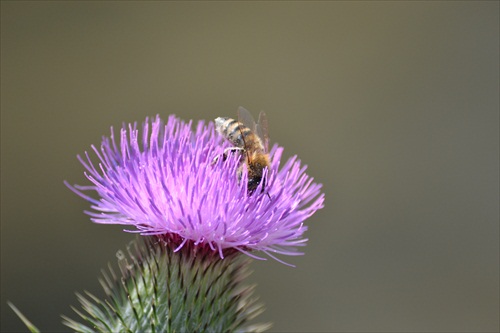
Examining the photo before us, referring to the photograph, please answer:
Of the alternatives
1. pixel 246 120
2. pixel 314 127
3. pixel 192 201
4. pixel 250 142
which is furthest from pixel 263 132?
pixel 314 127

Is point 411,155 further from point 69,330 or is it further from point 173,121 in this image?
point 173,121

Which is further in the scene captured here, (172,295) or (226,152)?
(226,152)

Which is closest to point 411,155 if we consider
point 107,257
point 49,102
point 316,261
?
point 316,261

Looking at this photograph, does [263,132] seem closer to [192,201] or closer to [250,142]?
[250,142]

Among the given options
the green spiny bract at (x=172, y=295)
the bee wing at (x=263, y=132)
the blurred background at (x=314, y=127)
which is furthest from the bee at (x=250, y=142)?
the blurred background at (x=314, y=127)

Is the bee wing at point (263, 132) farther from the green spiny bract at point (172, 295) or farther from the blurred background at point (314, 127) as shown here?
the blurred background at point (314, 127)

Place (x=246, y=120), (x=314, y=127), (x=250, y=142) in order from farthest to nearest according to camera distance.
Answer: (x=314, y=127) → (x=246, y=120) → (x=250, y=142)
